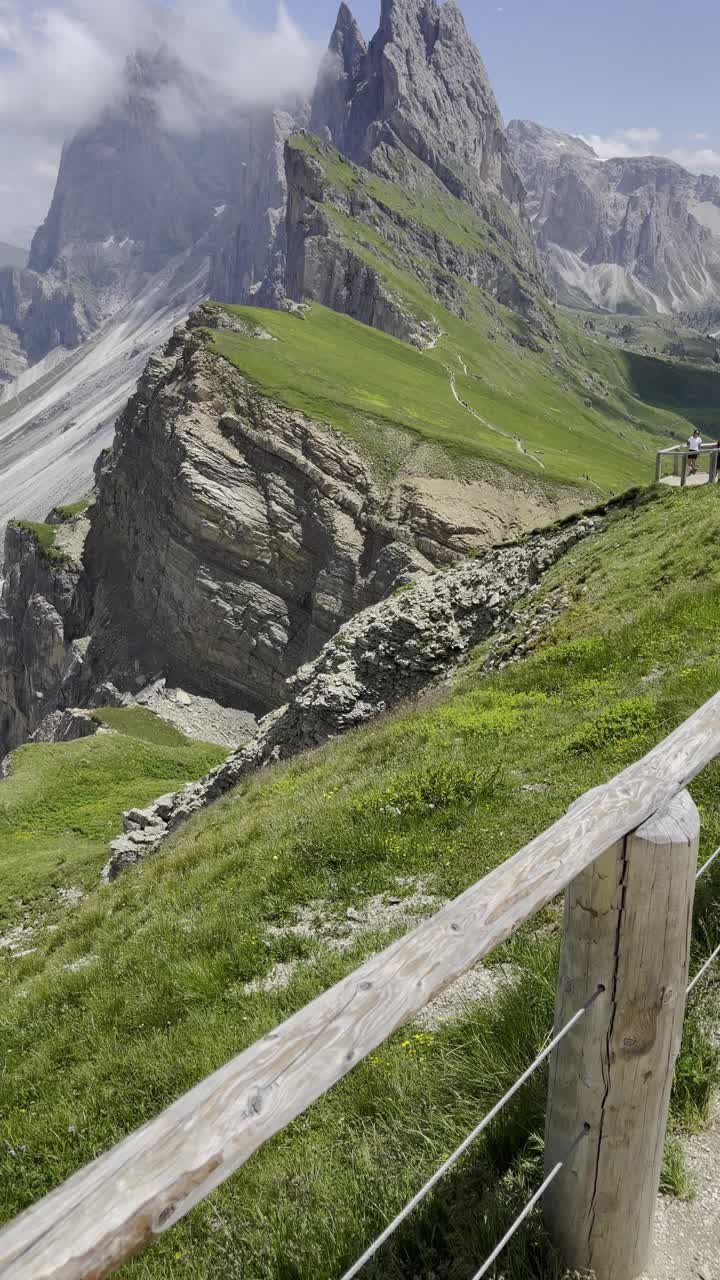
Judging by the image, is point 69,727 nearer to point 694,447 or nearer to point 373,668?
point 373,668

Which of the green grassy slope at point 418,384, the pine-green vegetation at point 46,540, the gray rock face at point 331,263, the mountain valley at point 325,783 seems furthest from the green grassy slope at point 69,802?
the gray rock face at point 331,263

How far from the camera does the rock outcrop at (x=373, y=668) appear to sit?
24156mm

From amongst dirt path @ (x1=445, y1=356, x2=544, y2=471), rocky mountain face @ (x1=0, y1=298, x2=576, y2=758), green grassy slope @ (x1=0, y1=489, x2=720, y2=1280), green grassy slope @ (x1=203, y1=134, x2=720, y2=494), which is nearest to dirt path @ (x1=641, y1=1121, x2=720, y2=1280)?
green grassy slope @ (x1=0, y1=489, x2=720, y2=1280)

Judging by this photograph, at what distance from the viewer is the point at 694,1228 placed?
3.57 meters

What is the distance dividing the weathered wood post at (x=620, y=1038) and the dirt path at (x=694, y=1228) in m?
0.29

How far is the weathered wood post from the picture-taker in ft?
9.66

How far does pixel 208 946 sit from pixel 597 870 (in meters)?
6.85

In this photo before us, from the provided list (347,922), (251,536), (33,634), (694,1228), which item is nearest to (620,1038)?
(694,1228)

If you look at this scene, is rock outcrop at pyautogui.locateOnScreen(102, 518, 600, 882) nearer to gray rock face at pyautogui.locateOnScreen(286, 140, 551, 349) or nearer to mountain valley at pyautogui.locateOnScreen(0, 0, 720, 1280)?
mountain valley at pyautogui.locateOnScreen(0, 0, 720, 1280)

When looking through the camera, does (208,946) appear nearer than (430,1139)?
No

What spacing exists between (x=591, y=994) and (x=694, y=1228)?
64.0 inches

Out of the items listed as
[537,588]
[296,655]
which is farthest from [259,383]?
[537,588]

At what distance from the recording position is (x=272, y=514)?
209 feet

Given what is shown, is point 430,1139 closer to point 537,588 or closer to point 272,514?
point 537,588
